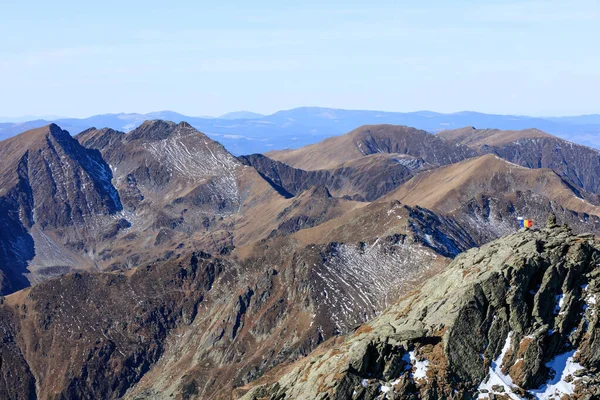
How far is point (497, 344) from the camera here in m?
66.8

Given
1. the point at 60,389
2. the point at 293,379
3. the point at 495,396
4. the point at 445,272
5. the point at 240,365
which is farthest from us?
the point at 60,389

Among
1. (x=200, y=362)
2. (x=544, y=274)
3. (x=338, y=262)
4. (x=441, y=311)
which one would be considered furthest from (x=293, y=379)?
(x=338, y=262)

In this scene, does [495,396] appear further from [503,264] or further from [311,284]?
[311,284]

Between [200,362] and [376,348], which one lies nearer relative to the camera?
[376,348]

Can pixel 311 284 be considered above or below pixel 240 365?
above

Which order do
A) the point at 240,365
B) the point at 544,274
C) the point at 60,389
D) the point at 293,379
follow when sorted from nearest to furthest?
the point at 544,274 < the point at 293,379 < the point at 240,365 < the point at 60,389

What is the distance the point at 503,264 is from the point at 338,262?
130229 millimetres

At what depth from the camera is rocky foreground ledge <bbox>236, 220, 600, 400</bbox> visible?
6469cm

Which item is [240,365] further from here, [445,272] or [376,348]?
[376,348]

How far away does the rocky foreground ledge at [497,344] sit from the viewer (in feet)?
212

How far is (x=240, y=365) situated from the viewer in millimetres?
170375

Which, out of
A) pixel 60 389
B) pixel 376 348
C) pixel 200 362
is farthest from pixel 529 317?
pixel 60 389

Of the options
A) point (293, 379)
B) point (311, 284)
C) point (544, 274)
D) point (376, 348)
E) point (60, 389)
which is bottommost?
point (60, 389)

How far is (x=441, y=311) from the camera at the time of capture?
230ft
